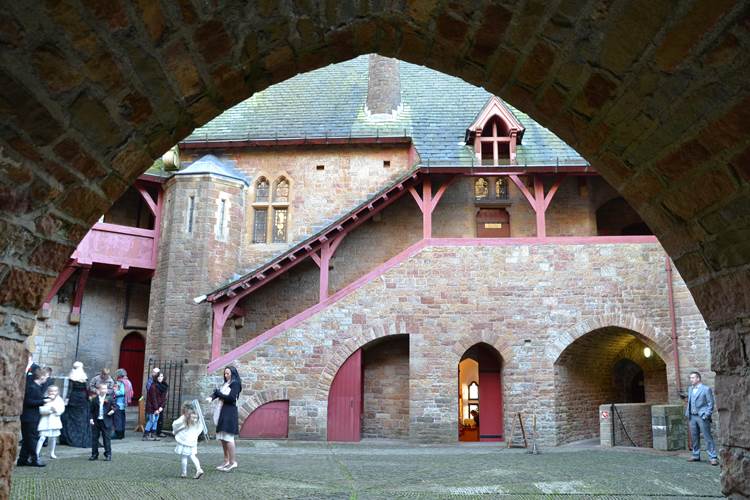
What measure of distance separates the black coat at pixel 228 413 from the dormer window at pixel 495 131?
1011cm

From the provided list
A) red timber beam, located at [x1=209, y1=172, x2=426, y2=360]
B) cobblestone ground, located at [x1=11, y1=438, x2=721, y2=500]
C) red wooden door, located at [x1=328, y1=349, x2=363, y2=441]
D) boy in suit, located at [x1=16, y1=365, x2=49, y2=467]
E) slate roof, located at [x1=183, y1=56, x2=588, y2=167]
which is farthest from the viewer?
slate roof, located at [x1=183, y1=56, x2=588, y2=167]

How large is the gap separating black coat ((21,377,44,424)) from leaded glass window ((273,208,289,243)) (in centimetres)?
1013

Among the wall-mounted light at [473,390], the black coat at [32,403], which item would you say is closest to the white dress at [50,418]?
the black coat at [32,403]

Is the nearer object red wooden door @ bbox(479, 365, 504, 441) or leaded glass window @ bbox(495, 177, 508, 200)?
red wooden door @ bbox(479, 365, 504, 441)

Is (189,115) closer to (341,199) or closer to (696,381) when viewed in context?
(696,381)

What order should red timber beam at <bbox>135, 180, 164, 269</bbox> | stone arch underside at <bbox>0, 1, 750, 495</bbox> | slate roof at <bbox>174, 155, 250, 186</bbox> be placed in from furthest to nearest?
1. red timber beam at <bbox>135, 180, 164, 269</bbox>
2. slate roof at <bbox>174, 155, 250, 186</bbox>
3. stone arch underside at <bbox>0, 1, 750, 495</bbox>

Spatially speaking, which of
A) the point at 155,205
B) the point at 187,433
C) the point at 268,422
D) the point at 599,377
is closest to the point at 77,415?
the point at 268,422

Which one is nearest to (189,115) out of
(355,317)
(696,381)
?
(696,381)

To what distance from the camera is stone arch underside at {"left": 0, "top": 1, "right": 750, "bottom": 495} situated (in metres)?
2.34

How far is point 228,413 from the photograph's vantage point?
8.84 m

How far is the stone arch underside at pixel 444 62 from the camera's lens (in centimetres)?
234

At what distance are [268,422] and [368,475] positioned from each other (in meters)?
6.50

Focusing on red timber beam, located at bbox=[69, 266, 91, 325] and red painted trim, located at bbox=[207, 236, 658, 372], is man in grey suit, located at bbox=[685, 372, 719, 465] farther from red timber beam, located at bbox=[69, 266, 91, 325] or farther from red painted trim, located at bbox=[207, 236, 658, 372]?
red timber beam, located at bbox=[69, 266, 91, 325]

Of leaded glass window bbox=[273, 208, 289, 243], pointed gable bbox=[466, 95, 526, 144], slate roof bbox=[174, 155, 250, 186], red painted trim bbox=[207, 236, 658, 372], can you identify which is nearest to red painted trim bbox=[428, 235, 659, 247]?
red painted trim bbox=[207, 236, 658, 372]
